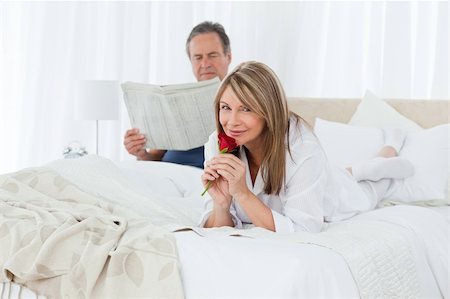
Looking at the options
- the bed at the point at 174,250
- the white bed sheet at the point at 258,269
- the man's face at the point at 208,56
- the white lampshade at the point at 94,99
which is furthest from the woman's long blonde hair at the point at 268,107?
the white lampshade at the point at 94,99

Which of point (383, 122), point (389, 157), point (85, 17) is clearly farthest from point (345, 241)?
point (85, 17)

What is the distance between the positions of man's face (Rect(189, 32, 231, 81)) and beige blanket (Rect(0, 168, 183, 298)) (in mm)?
1720

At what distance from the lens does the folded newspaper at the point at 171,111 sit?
3244 mm

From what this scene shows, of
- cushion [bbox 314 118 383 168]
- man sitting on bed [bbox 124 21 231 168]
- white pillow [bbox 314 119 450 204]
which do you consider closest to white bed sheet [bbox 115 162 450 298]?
white pillow [bbox 314 119 450 204]

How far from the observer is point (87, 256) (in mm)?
1699

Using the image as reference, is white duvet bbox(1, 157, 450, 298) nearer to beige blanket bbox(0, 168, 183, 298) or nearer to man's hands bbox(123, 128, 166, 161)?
beige blanket bbox(0, 168, 183, 298)

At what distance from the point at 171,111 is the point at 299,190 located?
123cm

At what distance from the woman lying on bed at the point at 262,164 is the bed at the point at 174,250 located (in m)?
0.10

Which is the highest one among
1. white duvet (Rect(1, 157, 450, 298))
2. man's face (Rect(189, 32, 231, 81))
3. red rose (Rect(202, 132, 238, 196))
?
man's face (Rect(189, 32, 231, 81))

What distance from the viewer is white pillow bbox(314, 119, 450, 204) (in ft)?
9.69

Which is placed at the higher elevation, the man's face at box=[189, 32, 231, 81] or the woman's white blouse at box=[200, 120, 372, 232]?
the man's face at box=[189, 32, 231, 81]

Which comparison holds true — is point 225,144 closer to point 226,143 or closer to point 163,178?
point 226,143

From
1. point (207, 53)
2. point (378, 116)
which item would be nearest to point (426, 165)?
point (378, 116)

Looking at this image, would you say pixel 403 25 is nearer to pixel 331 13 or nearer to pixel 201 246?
pixel 331 13
